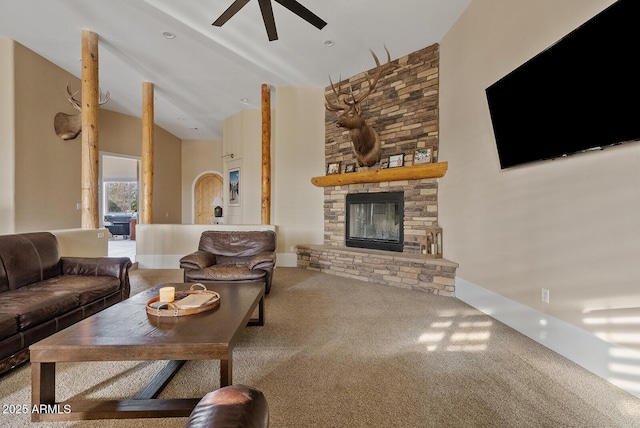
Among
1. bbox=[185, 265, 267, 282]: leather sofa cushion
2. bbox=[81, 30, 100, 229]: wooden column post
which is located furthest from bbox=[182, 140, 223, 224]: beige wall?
bbox=[185, 265, 267, 282]: leather sofa cushion

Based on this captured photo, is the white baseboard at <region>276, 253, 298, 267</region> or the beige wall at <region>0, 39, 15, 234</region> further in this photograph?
the white baseboard at <region>276, 253, 298, 267</region>

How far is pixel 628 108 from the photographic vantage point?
5.99 ft

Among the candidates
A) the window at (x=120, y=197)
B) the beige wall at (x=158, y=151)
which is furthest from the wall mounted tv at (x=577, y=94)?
the window at (x=120, y=197)

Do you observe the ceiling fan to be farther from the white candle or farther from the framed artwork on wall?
the framed artwork on wall

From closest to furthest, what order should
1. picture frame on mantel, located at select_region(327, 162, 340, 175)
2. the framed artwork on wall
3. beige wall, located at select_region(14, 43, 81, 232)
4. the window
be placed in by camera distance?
1. beige wall, located at select_region(14, 43, 81, 232)
2. picture frame on mantel, located at select_region(327, 162, 340, 175)
3. the framed artwork on wall
4. the window

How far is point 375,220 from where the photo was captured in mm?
5098

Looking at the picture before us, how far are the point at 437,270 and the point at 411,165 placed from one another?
5.16 feet

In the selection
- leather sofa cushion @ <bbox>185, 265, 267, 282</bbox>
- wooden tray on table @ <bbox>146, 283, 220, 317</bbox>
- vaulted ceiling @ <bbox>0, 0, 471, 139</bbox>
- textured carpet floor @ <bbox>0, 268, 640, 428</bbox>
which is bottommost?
textured carpet floor @ <bbox>0, 268, 640, 428</bbox>

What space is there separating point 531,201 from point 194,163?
30.7 feet

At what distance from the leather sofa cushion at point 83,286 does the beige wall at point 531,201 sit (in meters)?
3.76

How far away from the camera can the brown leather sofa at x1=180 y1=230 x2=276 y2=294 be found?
3.51 meters

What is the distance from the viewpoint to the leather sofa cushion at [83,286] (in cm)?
247

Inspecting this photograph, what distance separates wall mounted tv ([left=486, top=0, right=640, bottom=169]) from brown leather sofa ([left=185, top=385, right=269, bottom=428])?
247cm

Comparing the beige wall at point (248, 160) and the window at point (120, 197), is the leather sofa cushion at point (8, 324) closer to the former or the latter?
the beige wall at point (248, 160)
